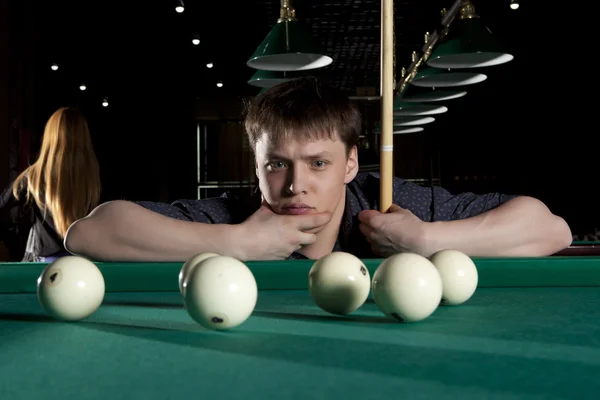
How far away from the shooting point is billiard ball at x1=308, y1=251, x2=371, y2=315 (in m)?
1.34

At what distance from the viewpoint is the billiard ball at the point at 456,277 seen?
1.45 metres

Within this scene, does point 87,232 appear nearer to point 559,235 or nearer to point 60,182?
point 559,235

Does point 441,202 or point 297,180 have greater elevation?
point 297,180

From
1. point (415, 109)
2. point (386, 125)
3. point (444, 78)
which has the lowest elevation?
point (386, 125)

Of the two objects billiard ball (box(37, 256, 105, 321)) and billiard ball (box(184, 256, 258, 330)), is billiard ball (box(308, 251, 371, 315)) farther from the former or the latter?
billiard ball (box(37, 256, 105, 321))

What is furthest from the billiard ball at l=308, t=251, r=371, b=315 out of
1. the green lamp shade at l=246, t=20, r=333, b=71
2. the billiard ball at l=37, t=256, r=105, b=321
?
the green lamp shade at l=246, t=20, r=333, b=71

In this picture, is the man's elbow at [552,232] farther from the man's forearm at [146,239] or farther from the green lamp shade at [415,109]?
the green lamp shade at [415,109]

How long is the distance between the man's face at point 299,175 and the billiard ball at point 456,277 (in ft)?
2.27

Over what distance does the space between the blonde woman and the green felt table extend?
7.92 feet

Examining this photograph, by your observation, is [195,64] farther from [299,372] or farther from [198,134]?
[299,372]

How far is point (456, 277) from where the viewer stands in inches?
57.3

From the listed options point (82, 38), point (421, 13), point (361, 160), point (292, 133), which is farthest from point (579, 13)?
point (292, 133)

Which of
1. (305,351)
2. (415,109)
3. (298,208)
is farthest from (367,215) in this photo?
(415,109)

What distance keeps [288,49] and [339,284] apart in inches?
109
